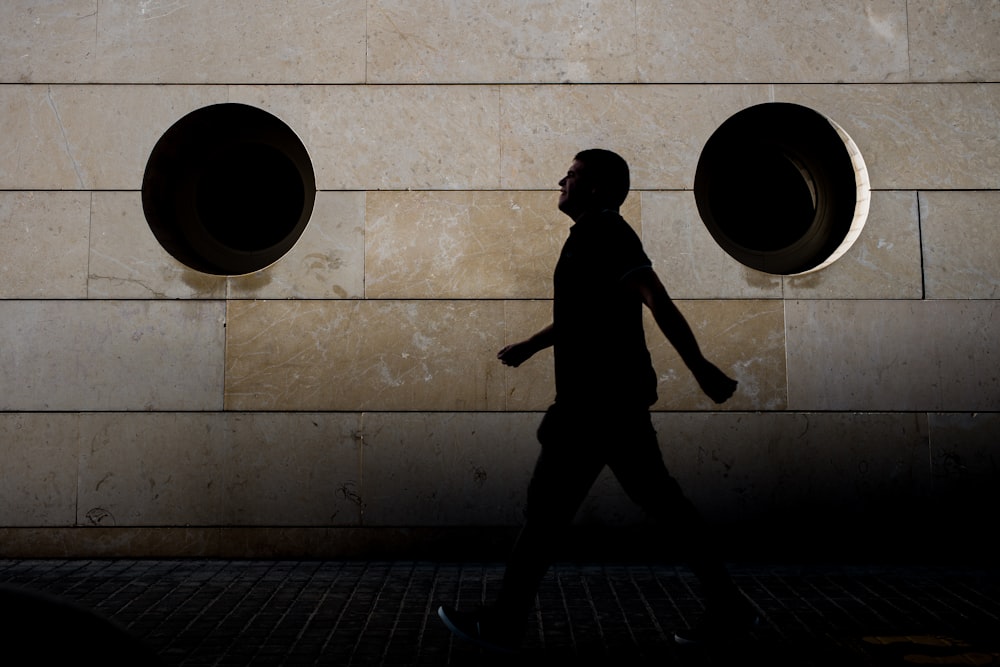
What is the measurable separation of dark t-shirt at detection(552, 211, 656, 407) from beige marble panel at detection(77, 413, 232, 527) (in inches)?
114

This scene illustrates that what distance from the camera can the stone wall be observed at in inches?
199

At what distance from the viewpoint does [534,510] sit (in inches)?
128

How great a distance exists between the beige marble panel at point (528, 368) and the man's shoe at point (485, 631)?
200cm

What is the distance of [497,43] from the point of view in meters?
5.26

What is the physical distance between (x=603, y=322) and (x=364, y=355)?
92.6 inches

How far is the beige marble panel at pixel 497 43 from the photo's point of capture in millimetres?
5254

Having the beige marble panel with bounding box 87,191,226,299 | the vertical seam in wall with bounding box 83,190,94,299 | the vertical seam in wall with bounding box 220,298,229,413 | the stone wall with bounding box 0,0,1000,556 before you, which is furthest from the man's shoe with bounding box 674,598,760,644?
the vertical seam in wall with bounding box 83,190,94,299

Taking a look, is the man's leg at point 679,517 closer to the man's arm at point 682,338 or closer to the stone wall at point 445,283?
the man's arm at point 682,338

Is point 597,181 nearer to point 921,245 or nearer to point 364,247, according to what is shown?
point 364,247

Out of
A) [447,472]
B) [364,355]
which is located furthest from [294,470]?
[447,472]

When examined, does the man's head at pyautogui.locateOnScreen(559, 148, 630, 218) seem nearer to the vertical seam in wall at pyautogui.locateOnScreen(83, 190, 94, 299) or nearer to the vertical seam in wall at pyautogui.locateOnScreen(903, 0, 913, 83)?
the vertical seam in wall at pyautogui.locateOnScreen(903, 0, 913, 83)

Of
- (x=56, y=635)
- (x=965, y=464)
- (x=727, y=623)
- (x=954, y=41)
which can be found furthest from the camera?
(x=954, y=41)

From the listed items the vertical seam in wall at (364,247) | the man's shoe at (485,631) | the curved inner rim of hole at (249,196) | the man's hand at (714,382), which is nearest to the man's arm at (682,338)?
the man's hand at (714,382)

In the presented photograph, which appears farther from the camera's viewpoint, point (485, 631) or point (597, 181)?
point (597, 181)
